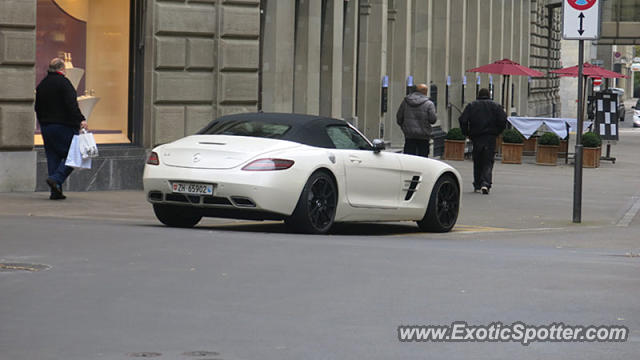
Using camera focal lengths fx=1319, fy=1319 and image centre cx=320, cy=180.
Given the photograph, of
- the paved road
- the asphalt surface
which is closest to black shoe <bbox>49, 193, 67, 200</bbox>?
the asphalt surface

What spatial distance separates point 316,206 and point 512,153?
785 inches

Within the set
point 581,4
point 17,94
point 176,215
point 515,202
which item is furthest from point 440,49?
point 176,215

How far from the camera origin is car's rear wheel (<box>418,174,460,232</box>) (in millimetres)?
14594

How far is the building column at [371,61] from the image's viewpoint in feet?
98.4

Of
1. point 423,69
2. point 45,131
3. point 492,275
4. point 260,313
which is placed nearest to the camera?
point 260,313

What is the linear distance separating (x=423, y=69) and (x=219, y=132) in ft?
75.0

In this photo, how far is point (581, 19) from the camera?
52.0 ft

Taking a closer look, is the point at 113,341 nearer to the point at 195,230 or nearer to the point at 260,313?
the point at 260,313

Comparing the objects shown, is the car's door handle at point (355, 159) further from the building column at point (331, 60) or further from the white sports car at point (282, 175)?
the building column at point (331, 60)

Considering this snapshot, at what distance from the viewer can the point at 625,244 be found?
13344 mm

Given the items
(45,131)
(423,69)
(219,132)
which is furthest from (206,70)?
(423,69)

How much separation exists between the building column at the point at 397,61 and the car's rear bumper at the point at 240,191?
65.5ft

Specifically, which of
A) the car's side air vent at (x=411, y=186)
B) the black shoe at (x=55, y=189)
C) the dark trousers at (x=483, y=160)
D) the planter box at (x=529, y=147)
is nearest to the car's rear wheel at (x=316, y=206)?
the car's side air vent at (x=411, y=186)

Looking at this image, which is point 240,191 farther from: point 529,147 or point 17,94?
point 529,147
